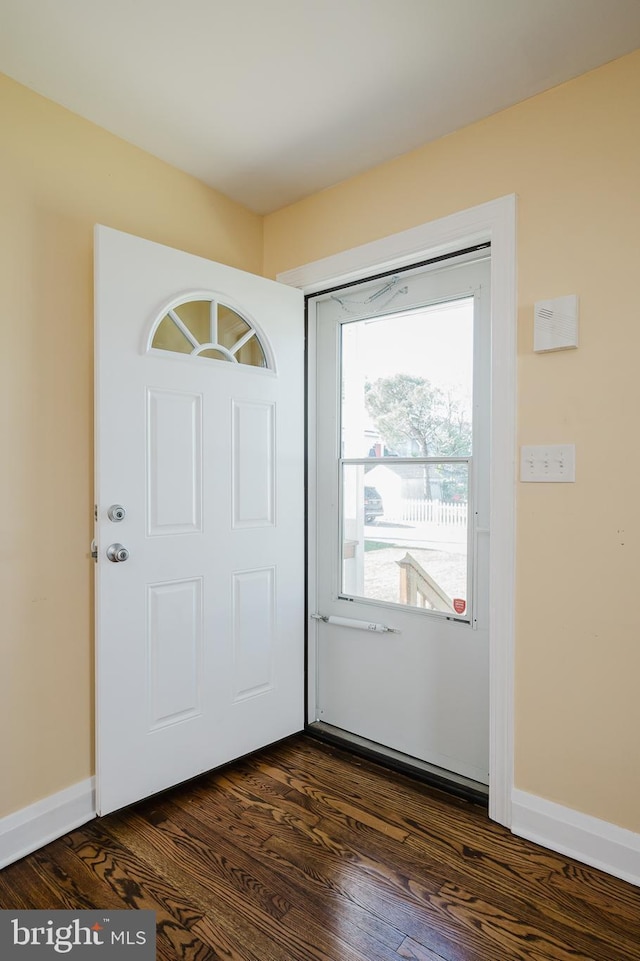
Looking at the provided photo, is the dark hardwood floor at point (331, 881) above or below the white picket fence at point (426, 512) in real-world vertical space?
below

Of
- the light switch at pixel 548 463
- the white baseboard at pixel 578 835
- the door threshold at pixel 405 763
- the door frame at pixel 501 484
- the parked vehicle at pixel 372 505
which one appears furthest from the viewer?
the parked vehicle at pixel 372 505

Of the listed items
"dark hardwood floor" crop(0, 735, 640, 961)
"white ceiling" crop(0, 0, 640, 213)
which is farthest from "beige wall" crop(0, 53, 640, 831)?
"dark hardwood floor" crop(0, 735, 640, 961)

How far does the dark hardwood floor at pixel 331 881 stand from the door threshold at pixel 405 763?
0.06 m

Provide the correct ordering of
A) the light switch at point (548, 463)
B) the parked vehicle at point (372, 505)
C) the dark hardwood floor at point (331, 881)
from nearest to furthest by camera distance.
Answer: the dark hardwood floor at point (331, 881), the light switch at point (548, 463), the parked vehicle at point (372, 505)

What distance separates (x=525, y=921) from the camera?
1.43 m

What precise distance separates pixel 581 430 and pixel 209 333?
54.6 inches

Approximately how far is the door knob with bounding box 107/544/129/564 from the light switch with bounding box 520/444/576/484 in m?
1.35

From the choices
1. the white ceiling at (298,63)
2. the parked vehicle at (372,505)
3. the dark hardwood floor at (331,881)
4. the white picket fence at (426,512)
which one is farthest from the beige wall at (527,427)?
the parked vehicle at (372,505)

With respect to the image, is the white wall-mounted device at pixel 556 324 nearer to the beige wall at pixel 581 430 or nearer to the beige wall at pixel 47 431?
the beige wall at pixel 581 430

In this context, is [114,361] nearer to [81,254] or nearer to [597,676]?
[81,254]

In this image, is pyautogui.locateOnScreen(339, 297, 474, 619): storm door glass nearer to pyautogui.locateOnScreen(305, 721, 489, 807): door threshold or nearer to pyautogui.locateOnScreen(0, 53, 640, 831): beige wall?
pyautogui.locateOnScreen(0, 53, 640, 831): beige wall

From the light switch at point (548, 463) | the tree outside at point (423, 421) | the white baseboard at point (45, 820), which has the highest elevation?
the tree outside at point (423, 421)

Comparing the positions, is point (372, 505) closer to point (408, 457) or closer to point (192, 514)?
point (408, 457)

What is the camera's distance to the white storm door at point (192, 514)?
1.81 metres
